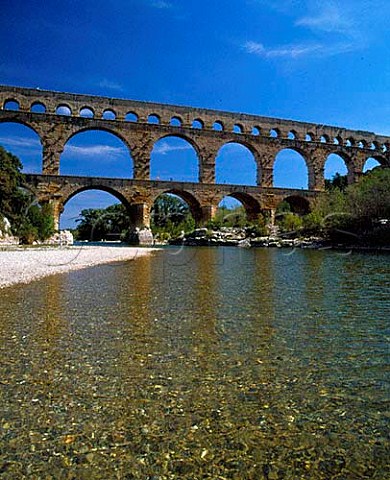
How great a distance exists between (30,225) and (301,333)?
21.9 meters

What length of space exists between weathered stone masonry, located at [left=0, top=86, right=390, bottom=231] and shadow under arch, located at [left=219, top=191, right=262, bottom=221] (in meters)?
0.08

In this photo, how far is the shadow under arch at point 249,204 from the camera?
1351 inches

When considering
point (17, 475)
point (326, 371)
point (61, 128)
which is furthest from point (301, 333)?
point (61, 128)

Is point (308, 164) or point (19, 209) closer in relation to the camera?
point (19, 209)

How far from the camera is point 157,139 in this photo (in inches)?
1300

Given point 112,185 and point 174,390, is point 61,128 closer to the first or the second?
point 112,185

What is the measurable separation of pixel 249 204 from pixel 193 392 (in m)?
33.4

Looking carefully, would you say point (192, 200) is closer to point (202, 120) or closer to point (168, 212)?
point (202, 120)

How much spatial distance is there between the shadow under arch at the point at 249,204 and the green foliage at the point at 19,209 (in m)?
14.3

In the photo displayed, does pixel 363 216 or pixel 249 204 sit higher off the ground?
pixel 249 204

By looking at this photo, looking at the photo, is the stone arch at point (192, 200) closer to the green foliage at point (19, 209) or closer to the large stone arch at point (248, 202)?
the large stone arch at point (248, 202)

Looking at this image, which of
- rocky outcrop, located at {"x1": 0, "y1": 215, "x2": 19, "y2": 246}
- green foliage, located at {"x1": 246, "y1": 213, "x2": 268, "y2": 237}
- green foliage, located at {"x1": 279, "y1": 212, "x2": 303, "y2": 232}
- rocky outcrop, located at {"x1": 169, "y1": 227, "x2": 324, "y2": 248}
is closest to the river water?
rocky outcrop, located at {"x1": 0, "y1": 215, "x2": 19, "y2": 246}

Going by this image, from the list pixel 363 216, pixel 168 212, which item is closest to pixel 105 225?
pixel 168 212

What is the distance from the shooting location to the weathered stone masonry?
29969 mm
